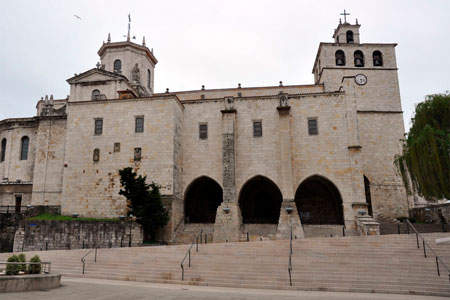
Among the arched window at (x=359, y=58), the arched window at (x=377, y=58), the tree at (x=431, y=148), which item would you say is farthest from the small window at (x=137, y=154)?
the arched window at (x=377, y=58)

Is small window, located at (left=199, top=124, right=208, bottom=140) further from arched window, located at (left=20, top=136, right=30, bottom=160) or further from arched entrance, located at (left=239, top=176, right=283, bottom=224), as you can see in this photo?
arched window, located at (left=20, top=136, right=30, bottom=160)

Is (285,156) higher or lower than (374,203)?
higher

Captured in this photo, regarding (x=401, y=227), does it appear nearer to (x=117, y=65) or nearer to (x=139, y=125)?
(x=139, y=125)

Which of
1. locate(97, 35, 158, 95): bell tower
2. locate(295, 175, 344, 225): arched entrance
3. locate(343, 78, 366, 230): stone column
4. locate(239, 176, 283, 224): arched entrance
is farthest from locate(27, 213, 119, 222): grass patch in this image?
locate(343, 78, 366, 230): stone column

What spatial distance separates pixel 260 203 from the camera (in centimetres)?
3184

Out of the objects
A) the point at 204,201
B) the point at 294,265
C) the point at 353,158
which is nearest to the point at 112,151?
the point at 204,201

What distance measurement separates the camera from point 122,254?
63.1 feet

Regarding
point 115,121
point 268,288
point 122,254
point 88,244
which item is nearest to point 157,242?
point 88,244

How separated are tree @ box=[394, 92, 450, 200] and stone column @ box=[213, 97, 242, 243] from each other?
35.2 ft

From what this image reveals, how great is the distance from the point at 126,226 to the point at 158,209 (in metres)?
2.15

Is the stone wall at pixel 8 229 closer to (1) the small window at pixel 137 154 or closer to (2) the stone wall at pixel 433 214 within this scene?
(1) the small window at pixel 137 154

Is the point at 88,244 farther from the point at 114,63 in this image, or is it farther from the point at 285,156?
the point at 114,63

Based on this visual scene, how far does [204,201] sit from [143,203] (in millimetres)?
8007

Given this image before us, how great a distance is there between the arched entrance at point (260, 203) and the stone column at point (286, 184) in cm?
472
